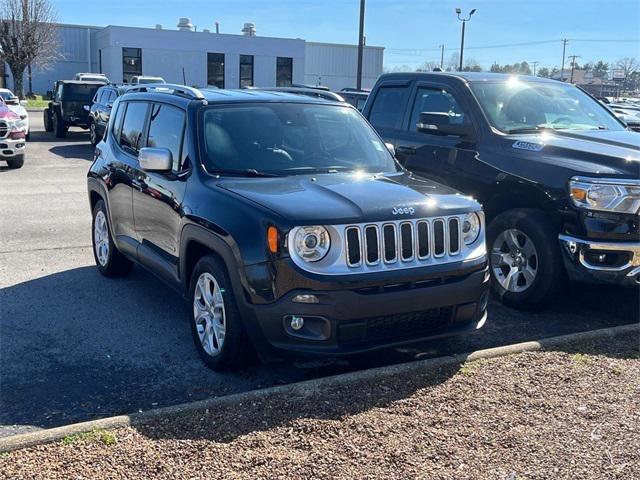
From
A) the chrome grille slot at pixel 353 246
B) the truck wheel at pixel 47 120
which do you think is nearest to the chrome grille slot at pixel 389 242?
the chrome grille slot at pixel 353 246

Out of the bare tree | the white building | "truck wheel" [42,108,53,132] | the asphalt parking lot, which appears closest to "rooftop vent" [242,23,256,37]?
the white building

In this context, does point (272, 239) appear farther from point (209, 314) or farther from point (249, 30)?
point (249, 30)

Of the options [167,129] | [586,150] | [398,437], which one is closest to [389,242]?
[398,437]

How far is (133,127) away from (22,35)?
49.2 m

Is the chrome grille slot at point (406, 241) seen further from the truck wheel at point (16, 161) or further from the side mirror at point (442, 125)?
the truck wheel at point (16, 161)

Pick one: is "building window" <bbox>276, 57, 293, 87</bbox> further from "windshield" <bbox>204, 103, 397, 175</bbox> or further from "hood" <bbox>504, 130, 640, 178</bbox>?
"windshield" <bbox>204, 103, 397, 175</bbox>

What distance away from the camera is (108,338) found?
531 cm

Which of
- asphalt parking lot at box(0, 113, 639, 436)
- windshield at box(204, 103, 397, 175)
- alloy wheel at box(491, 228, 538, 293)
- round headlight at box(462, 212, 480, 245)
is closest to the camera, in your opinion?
asphalt parking lot at box(0, 113, 639, 436)

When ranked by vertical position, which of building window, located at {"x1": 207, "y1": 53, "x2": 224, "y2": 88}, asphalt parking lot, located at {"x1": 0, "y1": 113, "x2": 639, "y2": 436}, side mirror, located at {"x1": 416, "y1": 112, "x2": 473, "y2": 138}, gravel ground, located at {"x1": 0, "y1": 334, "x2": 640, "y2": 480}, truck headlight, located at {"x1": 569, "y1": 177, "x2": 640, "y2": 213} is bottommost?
asphalt parking lot, located at {"x1": 0, "y1": 113, "x2": 639, "y2": 436}

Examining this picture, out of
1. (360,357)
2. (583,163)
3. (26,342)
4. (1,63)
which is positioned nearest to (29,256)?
(26,342)

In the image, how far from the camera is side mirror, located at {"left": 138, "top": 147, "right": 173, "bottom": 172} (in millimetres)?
5117

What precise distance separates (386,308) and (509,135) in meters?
2.83

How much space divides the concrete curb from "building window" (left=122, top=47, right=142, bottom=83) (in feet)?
169

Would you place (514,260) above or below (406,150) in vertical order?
below
